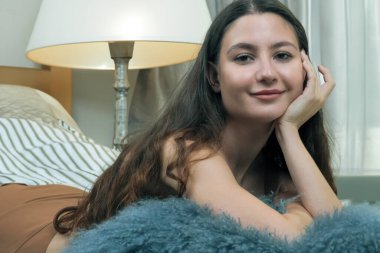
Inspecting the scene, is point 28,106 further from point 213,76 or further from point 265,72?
point 265,72

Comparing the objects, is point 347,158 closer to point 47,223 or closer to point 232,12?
point 232,12

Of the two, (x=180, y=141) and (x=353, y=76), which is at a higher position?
(x=180, y=141)

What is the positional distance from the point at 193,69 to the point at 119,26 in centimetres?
79

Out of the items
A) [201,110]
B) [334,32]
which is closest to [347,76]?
[334,32]

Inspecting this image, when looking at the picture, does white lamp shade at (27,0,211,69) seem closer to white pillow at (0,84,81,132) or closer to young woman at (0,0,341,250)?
white pillow at (0,84,81,132)

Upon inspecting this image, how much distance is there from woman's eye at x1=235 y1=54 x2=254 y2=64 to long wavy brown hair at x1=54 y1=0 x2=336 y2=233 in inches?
2.9

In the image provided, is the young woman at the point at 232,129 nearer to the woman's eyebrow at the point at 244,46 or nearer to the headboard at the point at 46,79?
the woman's eyebrow at the point at 244,46

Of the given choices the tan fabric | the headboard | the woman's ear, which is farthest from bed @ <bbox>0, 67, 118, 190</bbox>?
the woman's ear

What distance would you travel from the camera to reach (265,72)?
92 centimetres

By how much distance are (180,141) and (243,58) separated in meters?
0.18

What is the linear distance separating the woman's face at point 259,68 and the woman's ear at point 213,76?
0.9 inches

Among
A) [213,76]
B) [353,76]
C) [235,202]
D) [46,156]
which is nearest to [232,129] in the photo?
[213,76]

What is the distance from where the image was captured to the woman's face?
94 cm

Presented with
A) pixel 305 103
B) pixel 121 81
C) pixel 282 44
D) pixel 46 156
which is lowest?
pixel 46 156
